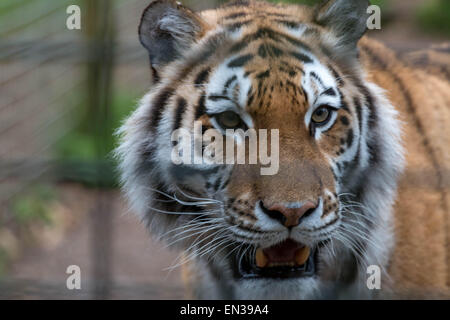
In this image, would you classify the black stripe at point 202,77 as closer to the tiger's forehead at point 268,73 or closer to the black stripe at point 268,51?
the tiger's forehead at point 268,73

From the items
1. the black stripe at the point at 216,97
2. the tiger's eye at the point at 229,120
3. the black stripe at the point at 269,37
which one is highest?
the black stripe at the point at 269,37

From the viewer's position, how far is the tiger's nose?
139 cm

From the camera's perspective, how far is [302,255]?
1.64 m

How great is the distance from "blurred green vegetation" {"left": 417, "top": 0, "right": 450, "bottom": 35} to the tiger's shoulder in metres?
3.07

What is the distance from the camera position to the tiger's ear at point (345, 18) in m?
1.66

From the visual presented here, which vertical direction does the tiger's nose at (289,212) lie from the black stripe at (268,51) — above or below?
below

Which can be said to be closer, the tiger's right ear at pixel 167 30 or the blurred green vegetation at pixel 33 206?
the tiger's right ear at pixel 167 30

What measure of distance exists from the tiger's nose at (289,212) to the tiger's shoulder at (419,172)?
1.75 feet

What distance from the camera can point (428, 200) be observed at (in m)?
1.91

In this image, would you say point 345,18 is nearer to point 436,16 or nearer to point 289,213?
point 289,213

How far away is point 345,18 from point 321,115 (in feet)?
1.02

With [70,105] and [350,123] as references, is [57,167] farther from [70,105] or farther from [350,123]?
[70,105]

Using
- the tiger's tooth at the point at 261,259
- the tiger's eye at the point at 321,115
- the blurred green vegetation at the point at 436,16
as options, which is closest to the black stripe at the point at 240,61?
the tiger's eye at the point at 321,115
